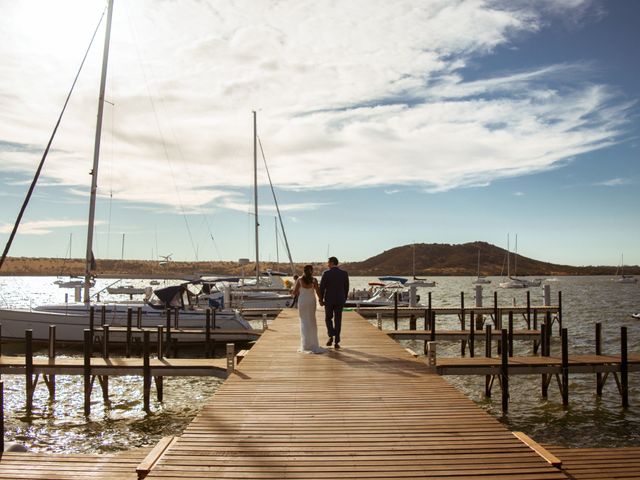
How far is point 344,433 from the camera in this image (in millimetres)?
7785

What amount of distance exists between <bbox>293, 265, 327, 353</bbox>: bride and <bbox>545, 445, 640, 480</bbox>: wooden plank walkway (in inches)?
288

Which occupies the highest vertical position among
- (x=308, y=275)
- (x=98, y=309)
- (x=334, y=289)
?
(x=308, y=275)

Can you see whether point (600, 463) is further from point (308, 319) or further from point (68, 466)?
point (308, 319)

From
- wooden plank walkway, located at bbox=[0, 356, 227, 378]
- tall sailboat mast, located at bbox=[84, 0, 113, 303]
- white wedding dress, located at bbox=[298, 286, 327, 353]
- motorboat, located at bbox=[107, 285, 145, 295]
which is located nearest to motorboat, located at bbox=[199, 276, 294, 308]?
tall sailboat mast, located at bbox=[84, 0, 113, 303]

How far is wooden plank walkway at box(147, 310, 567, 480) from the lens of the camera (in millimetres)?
6469

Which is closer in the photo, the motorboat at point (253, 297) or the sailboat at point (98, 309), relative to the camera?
the sailboat at point (98, 309)

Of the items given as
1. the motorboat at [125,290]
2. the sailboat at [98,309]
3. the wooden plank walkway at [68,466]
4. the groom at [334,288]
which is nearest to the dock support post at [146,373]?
the groom at [334,288]

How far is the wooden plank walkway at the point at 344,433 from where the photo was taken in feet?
21.2

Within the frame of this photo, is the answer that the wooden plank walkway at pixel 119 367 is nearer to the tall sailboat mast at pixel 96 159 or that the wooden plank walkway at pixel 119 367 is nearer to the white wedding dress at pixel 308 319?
the white wedding dress at pixel 308 319

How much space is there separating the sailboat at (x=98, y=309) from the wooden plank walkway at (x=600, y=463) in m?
20.5

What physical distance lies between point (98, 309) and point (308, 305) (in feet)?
59.6

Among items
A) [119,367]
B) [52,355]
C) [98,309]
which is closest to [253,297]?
[98,309]

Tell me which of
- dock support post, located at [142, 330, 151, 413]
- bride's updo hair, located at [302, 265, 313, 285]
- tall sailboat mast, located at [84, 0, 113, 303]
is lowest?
dock support post, located at [142, 330, 151, 413]

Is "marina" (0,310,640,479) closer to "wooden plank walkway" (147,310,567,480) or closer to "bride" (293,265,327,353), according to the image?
"wooden plank walkway" (147,310,567,480)
